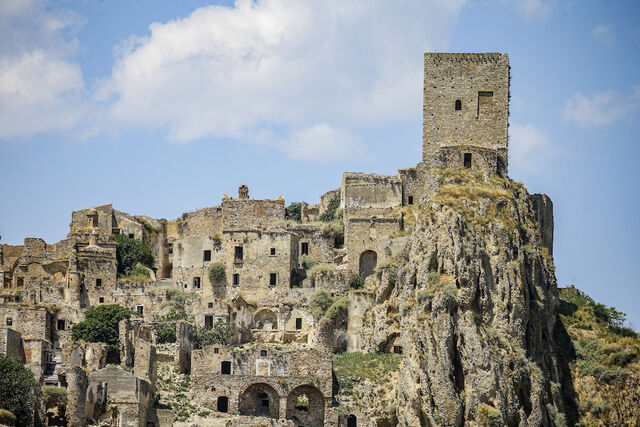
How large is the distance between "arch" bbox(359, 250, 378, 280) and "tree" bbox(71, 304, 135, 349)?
14.9 meters

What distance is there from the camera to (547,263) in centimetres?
8244

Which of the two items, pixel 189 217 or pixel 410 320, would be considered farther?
pixel 189 217

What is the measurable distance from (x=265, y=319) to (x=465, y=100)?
20.1m

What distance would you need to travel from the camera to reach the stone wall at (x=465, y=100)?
88.2 metres

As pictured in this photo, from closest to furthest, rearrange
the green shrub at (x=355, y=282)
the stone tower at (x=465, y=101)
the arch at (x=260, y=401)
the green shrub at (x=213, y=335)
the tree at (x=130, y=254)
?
the arch at (x=260, y=401), the green shrub at (x=213, y=335), the green shrub at (x=355, y=282), the stone tower at (x=465, y=101), the tree at (x=130, y=254)

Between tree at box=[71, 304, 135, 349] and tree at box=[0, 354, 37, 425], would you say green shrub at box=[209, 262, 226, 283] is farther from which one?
tree at box=[0, 354, 37, 425]

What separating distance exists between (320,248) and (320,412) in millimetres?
16522

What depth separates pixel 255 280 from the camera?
85.3 meters

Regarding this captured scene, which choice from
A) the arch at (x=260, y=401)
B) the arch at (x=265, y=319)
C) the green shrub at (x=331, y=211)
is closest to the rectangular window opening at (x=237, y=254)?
the arch at (x=265, y=319)

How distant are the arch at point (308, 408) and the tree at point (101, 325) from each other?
36.2 ft

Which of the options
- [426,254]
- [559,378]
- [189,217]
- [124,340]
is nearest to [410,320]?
[426,254]

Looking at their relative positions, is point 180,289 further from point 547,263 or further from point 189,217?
point 547,263

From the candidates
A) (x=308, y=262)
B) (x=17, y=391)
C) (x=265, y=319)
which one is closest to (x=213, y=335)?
(x=265, y=319)

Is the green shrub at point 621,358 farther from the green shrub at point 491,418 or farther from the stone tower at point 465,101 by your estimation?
the stone tower at point 465,101
